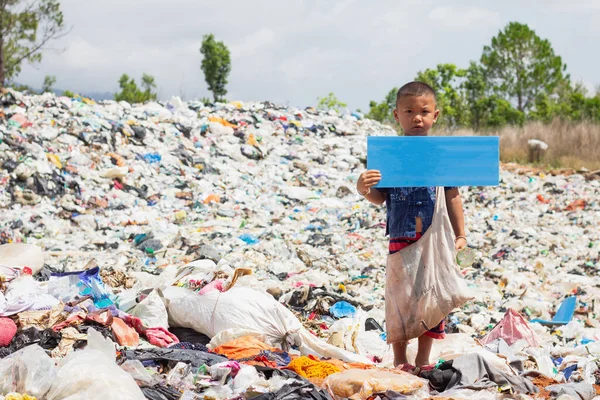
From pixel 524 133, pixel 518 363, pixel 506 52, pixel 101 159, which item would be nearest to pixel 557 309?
pixel 518 363

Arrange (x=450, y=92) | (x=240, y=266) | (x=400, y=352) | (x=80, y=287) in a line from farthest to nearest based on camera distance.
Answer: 1. (x=450, y=92)
2. (x=240, y=266)
3. (x=80, y=287)
4. (x=400, y=352)

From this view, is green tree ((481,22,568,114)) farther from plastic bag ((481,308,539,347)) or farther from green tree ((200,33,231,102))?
plastic bag ((481,308,539,347))

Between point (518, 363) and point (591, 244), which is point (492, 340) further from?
point (591, 244)

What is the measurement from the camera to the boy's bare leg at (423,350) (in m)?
2.93

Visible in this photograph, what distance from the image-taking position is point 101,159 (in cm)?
999

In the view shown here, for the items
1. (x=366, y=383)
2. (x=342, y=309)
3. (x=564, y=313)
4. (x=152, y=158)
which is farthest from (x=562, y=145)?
(x=366, y=383)

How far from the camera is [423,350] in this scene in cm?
294

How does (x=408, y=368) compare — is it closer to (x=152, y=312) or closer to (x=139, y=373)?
(x=139, y=373)

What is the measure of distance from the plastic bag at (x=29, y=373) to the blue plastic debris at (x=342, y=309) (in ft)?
7.48

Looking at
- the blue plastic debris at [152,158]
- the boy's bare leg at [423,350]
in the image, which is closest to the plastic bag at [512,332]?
the boy's bare leg at [423,350]

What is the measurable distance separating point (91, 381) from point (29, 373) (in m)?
0.28

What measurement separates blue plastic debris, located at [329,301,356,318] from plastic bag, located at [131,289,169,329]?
3.91 feet

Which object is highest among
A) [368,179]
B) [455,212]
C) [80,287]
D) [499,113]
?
[499,113]

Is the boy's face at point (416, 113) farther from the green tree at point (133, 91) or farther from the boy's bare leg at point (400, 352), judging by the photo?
the green tree at point (133, 91)
